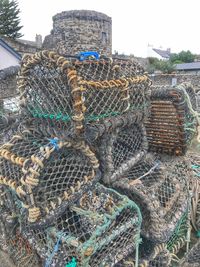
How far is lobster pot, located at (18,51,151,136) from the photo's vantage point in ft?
5.85

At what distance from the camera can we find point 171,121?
2.60m

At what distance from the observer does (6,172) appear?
1.91 m

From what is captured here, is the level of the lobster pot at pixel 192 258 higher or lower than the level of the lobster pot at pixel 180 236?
lower

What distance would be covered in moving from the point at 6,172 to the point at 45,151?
375 millimetres

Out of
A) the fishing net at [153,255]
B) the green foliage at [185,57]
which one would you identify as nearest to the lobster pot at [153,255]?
the fishing net at [153,255]

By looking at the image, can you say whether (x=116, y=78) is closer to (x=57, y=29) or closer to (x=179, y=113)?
(x=179, y=113)

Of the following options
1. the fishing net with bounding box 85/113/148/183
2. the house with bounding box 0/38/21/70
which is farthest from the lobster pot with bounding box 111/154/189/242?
the house with bounding box 0/38/21/70

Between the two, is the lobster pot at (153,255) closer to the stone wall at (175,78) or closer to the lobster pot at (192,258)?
the lobster pot at (192,258)

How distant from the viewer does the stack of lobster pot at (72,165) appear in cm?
171

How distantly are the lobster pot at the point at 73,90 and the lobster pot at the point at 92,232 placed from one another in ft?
1.62

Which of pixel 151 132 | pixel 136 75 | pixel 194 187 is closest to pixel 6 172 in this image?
pixel 136 75

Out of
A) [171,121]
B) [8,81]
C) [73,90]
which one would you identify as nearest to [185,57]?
[8,81]

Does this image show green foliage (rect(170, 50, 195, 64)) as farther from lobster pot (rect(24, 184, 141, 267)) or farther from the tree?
lobster pot (rect(24, 184, 141, 267))

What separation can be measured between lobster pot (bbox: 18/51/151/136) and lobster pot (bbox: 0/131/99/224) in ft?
0.55
